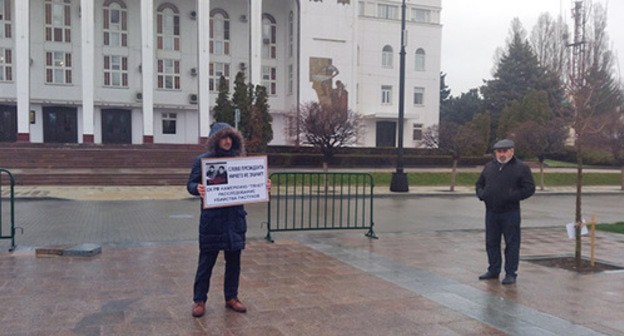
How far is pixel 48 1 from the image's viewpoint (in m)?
38.1

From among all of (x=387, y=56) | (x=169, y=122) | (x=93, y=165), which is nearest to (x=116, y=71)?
(x=169, y=122)

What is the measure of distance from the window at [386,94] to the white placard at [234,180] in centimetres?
4142

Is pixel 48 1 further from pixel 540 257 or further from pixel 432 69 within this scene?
pixel 540 257

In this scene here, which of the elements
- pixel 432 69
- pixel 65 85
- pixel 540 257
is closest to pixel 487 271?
pixel 540 257

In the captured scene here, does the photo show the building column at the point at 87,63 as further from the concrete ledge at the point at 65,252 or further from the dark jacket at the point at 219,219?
the dark jacket at the point at 219,219

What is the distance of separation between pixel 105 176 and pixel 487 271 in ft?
66.8

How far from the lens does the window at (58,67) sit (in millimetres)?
38312

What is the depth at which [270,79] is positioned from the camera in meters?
44.2

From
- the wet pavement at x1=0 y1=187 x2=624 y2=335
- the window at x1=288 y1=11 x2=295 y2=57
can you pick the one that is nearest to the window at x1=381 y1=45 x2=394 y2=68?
the window at x1=288 y1=11 x2=295 y2=57

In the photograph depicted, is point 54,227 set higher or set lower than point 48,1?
lower

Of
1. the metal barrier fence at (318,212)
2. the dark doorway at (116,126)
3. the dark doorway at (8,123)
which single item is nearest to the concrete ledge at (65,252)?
the metal barrier fence at (318,212)

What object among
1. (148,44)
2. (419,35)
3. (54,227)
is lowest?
(54,227)

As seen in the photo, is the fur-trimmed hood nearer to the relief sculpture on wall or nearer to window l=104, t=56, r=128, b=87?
the relief sculpture on wall

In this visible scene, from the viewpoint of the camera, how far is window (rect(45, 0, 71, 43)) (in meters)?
38.1
